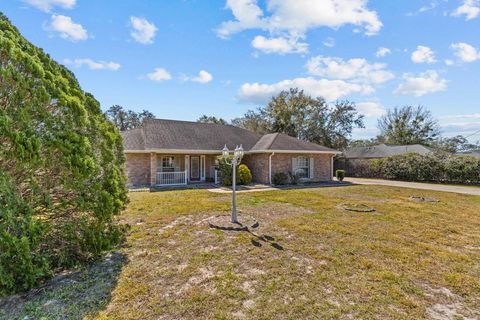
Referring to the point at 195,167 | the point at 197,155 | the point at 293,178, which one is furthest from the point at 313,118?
the point at 195,167

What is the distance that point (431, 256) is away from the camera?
15.4 ft

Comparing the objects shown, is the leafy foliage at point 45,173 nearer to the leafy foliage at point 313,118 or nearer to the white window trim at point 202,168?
the white window trim at point 202,168

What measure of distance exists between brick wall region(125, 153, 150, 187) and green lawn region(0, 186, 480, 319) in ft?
32.4

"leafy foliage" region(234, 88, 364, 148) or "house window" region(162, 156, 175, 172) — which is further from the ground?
"leafy foliage" region(234, 88, 364, 148)

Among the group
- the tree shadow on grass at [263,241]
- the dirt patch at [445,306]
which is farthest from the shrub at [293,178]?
the dirt patch at [445,306]

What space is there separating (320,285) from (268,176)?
13041 millimetres

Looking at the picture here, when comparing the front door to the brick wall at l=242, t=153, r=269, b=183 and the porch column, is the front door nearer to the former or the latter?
the porch column

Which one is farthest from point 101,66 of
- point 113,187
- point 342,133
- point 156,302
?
point 342,133

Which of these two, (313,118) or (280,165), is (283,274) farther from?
(313,118)

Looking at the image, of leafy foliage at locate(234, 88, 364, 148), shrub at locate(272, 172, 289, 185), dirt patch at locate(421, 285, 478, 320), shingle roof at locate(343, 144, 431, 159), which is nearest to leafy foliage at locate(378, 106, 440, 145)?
shingle roof at locate(343, 144, 431, 159)

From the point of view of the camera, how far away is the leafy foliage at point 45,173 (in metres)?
3.12

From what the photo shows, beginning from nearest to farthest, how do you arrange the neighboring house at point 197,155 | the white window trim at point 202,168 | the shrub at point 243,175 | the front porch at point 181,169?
the shrub at point 243,175 < the front porch at point 181,169 < the neighboring house at point 197,155 < the white window trim at point 202,168

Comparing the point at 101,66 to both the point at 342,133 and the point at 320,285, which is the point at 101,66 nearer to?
the point at 320,285

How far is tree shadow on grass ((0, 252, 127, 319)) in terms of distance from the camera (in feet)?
9.69
